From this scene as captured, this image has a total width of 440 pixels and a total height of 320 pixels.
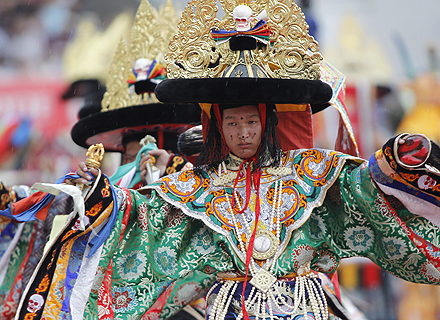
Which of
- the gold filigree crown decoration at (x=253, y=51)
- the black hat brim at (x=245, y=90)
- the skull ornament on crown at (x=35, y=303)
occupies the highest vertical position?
the gold filigree crown decoration at (x=253, y=51)

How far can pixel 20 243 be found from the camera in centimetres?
455

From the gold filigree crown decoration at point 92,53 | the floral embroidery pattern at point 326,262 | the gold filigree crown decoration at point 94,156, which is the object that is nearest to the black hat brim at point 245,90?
the gold filigree crown decoration at point 94,156

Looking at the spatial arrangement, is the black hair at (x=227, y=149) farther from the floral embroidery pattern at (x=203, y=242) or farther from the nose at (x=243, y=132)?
the floral embroidery pattern at (x=203, y=242)

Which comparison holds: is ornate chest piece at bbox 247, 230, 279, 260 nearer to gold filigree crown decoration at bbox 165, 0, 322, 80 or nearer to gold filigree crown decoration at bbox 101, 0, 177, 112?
gold filigree crown decoration at bbox 165, 0, 322, 80

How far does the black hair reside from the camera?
3242 mm

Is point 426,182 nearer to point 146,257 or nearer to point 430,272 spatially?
point 430,272

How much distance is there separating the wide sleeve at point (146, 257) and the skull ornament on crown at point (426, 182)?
1.05 metres

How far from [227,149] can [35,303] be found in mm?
1236

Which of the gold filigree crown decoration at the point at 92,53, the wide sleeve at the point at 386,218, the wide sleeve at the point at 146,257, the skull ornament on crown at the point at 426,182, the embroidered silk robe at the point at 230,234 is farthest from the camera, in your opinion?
the gold filigree crown decoration at the point at 92,53

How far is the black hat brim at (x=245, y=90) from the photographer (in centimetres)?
304

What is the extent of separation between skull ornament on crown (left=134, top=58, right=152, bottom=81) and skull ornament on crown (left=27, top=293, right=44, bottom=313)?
2.12m

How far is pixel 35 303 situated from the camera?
318cm

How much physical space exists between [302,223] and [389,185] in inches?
18.6

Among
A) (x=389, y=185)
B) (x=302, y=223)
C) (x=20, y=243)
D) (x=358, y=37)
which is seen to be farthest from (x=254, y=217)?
(x=358, y=37)
